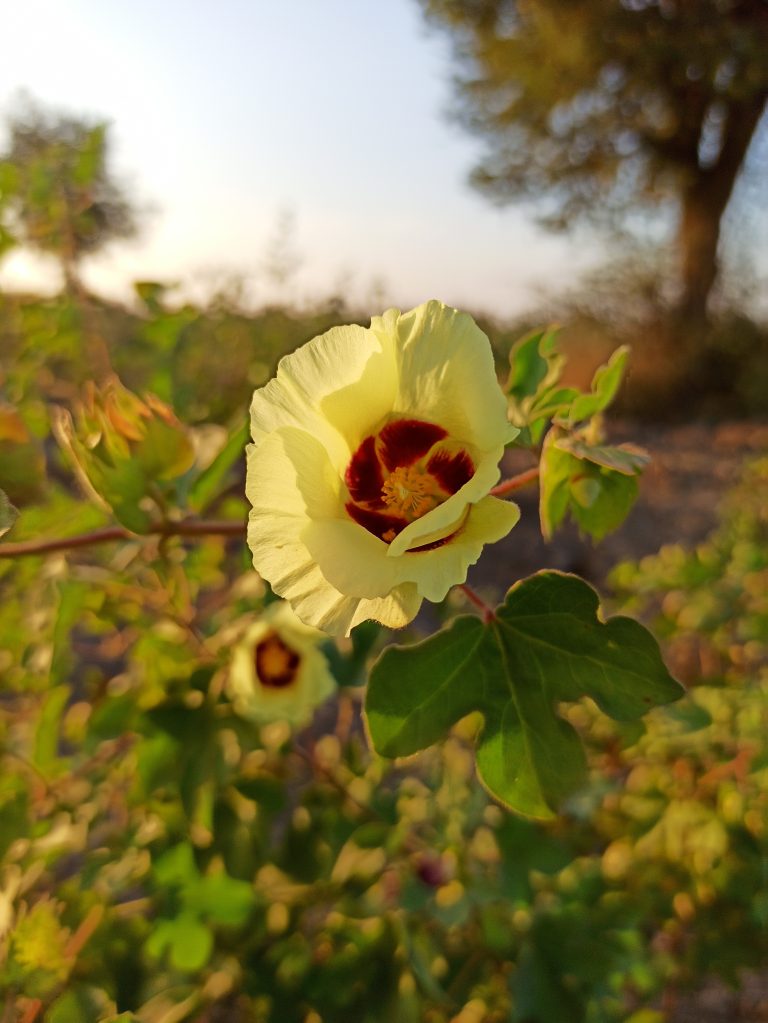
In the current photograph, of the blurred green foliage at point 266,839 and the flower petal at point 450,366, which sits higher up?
the flower petal at point 450,366

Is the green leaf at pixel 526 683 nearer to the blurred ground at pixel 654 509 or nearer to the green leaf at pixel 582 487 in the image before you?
the green leaf at pixel 582 487

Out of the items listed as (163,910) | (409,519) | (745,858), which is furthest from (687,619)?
(409,519)

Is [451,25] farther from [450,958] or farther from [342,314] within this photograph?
[450,958]

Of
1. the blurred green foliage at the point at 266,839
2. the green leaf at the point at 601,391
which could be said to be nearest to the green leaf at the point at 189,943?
the blurred green foliage at the point at 266,839

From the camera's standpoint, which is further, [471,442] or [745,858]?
[745,858]

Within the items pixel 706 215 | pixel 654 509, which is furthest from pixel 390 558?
pixel 706 215

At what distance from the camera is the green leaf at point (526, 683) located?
55 cm

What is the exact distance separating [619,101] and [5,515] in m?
10.2

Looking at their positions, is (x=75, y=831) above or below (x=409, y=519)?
below

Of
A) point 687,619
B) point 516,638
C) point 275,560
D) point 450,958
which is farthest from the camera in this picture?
point 687,619

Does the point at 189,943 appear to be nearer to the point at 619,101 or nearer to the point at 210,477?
the point at 210,477

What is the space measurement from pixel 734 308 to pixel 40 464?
9704 mm

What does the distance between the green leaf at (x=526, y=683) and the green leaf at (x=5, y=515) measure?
0.27m

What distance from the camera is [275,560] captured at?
49 centimetres
